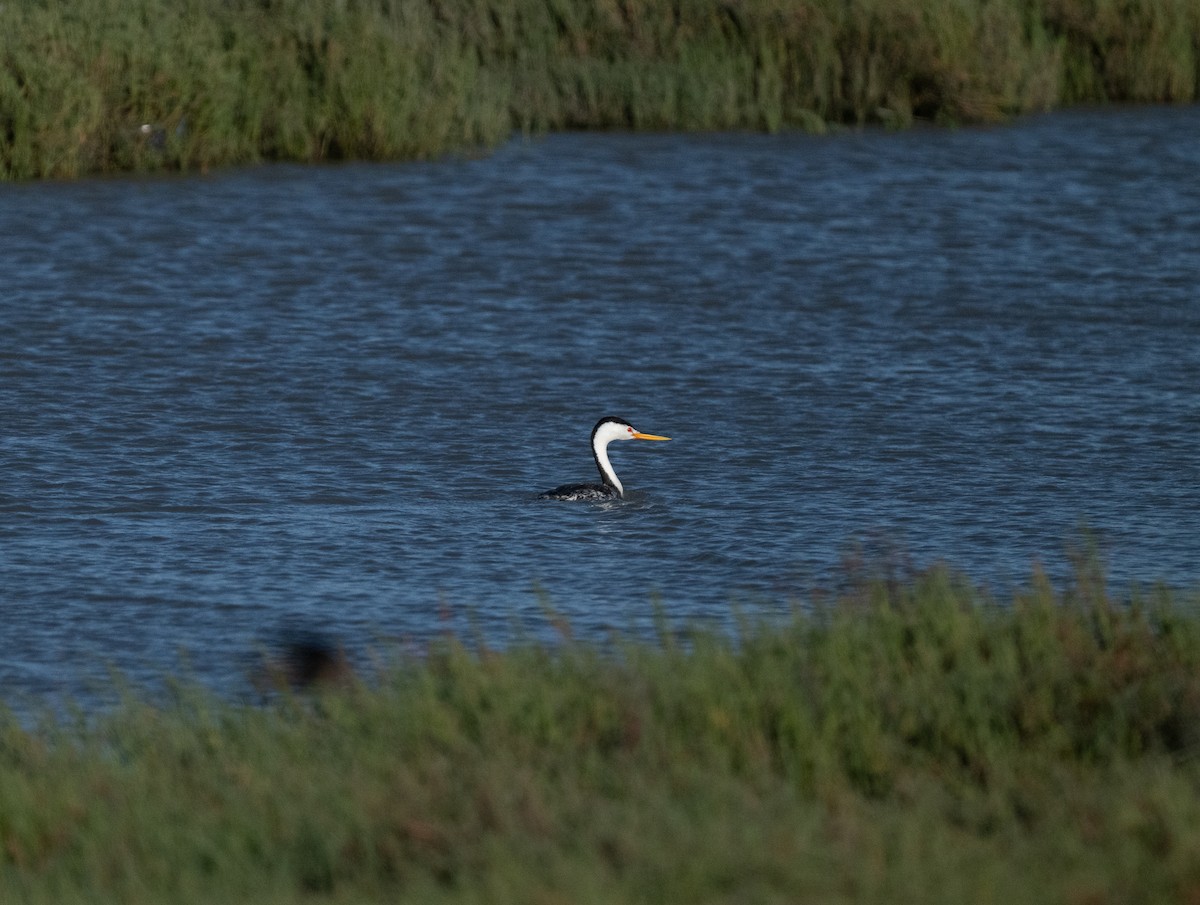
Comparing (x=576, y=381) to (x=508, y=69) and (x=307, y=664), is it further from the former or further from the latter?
(x=508, y=69)

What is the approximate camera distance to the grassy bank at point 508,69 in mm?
20172

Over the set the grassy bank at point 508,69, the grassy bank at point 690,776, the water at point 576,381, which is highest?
the grassy bank at point 508,69

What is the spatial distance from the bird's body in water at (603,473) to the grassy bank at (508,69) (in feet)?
29.6

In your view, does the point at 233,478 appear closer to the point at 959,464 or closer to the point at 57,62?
the point at 959,464

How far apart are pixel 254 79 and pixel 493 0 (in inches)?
165

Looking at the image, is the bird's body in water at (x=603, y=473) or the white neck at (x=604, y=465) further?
the white neck at (x=604, y=465)

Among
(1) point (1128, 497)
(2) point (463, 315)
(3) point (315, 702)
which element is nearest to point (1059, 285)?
(2) point (463, 315)

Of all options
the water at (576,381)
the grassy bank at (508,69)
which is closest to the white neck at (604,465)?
the water at (576,381)

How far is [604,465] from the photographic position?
12.0m

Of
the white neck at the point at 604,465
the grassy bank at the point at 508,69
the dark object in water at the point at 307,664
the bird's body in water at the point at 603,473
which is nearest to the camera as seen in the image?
the dark object in water at the point at 307,664

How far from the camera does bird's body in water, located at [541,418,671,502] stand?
461 inches

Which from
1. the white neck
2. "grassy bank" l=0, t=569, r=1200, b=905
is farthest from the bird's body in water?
"grassy bank" l=0, t=569, r=1200, b=905

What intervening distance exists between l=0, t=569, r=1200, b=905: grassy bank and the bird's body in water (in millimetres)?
4044

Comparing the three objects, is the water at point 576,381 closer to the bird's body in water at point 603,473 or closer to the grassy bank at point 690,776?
the bird's body in water at point 603,473
